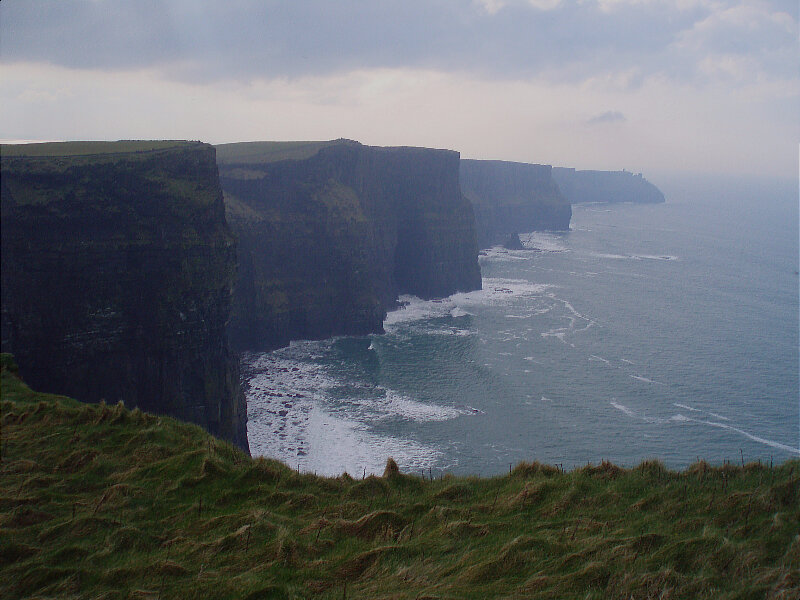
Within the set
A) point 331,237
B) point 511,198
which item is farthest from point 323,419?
point 511,198

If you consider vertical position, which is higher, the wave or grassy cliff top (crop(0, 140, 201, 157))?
grassy cliff top (crop(0, 140, 201, 157))

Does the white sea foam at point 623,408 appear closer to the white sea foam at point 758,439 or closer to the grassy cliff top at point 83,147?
the white sea foam at point 758,439

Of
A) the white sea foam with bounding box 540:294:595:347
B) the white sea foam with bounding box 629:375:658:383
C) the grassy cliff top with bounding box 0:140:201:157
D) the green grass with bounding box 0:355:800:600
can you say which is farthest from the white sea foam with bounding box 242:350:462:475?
the white sea foam with bounding box 540:294:595:347

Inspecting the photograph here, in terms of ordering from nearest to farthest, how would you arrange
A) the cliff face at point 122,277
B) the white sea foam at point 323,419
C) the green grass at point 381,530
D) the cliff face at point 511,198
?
the green grass at point 381,530 < the cliff face at point 122,277 < the white sea foam at point 323,419 < the cliff face at point 511,198

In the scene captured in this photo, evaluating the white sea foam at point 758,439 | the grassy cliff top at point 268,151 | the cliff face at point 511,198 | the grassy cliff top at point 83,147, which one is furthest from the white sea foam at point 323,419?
the cliff face at point 511,198

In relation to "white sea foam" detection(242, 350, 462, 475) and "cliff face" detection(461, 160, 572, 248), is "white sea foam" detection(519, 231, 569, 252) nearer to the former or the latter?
"cliff face" detection(461, 160, 572, 248)

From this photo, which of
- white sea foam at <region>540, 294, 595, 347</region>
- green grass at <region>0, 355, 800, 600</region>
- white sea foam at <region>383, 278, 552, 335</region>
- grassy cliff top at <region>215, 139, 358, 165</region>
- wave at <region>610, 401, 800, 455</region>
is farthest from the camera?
white sea foam at <region>383, 278, 552, 335</region>

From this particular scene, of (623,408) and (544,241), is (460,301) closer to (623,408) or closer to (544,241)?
(623,408)
